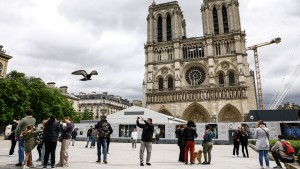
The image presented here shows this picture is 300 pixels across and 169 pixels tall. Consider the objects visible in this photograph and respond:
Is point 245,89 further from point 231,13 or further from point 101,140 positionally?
point 101,140

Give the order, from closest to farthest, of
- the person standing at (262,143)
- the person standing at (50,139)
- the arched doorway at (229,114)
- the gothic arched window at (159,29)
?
the person standing at (50,139) → the person standing at (262,143) → the arched doorway at (229,114) → the gothic arched window at (159,29)

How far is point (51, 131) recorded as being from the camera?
7.07 m

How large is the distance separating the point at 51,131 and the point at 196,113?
4151cm

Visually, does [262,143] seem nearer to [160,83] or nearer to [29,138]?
[29,138]

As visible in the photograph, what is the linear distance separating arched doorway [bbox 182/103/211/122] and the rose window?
5152mm

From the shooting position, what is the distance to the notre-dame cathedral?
4378cm

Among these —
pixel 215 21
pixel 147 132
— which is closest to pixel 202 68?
pixel 215 21

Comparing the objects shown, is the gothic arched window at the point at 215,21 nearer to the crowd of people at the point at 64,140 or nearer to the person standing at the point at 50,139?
the crowd of people at the point at 64,140

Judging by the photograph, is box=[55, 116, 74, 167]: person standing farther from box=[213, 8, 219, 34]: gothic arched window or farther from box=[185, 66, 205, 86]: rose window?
box=[213, 8, 219, 34]: gothic arched window

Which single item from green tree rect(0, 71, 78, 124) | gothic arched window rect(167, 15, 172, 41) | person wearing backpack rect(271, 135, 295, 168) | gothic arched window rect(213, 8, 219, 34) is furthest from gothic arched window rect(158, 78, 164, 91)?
person wearing backpack rect(271, 135, 295, 168)

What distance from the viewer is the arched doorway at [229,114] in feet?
141

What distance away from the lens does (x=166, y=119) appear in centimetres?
2761

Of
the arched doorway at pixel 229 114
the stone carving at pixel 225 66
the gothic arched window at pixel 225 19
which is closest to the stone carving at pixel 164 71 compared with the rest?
the stone carving at pixel 225 66

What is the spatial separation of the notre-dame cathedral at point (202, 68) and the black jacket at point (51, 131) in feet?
129
